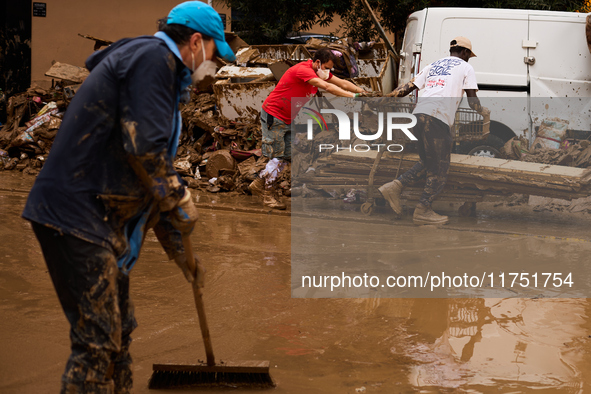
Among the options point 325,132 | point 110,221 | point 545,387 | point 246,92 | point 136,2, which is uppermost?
point 136,2

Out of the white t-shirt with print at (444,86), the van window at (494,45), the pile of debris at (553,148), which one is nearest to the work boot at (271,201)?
the white t-shirt with print at (444,86)

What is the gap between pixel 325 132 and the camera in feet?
25.1

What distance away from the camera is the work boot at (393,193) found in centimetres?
634

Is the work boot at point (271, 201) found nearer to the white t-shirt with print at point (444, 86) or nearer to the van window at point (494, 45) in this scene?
the white t-shirt with print at point (444, 86)

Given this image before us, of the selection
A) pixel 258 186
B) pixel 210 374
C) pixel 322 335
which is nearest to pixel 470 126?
pixel 258 186

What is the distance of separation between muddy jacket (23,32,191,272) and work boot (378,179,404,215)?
4.44 m

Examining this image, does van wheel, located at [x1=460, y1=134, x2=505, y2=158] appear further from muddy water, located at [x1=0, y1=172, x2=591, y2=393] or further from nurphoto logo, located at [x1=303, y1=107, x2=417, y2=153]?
muddy water, located at [x1=0, y1=172, x2=591, y2=393]

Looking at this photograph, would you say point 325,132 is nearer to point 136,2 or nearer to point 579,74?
point 579,74

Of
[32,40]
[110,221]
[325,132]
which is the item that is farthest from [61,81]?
[110,221]

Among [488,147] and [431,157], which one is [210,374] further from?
[488,147]

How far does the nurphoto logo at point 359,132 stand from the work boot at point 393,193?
0.58 m

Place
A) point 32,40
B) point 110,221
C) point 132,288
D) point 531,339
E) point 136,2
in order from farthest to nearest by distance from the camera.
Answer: point 136,2 → point 32,40 → point 132,288 → point 531,339 → point 110,221

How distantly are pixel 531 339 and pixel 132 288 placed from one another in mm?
2537

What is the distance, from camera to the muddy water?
2834 millimetres
